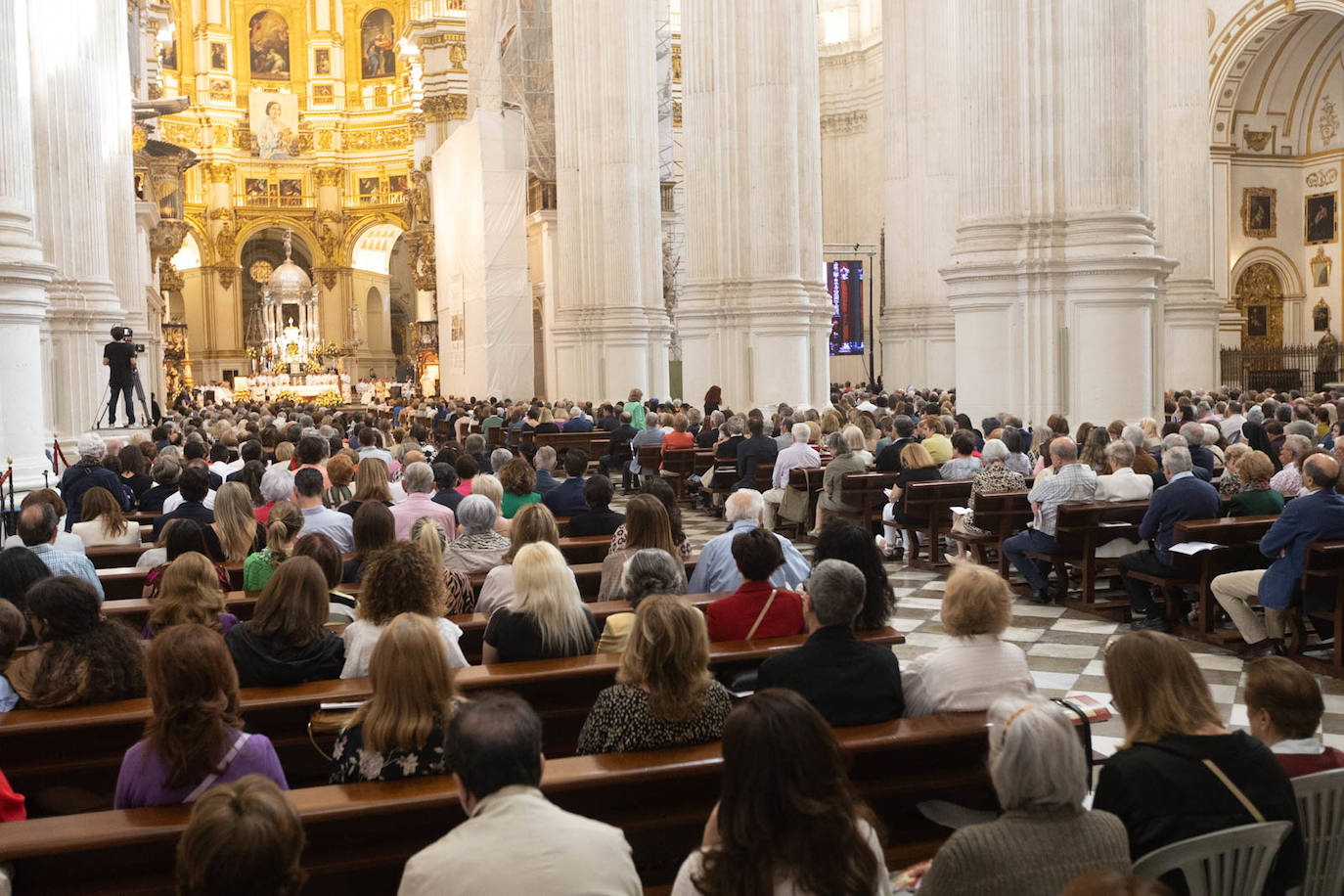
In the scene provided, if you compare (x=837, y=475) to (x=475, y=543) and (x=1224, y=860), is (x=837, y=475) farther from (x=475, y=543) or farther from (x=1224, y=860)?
(x=1224, y=860)

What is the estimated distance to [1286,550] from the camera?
24.0 feet

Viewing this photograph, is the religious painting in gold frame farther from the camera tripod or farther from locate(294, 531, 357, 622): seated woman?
locate(294, 531, 357, 622): seated woman

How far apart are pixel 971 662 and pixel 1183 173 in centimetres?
2037

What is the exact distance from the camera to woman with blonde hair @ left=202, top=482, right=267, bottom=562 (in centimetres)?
749

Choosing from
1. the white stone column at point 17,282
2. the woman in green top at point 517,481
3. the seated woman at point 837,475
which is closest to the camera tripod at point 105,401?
the white stone column at point 17,282

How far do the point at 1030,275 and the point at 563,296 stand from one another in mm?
14618

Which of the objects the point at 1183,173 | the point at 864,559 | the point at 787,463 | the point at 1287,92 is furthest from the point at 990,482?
the point at 1287,92

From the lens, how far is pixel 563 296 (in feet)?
87.2

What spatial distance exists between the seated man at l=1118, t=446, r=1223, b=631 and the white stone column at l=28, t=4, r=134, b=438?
12.2m

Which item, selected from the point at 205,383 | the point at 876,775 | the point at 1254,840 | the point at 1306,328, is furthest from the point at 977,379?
the point at 205,383

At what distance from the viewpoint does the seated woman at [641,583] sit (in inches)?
207

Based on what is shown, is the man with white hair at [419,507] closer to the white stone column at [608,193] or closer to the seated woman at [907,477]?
the seated woman at [907,477]

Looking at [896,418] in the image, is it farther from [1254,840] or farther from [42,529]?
[1254,840]

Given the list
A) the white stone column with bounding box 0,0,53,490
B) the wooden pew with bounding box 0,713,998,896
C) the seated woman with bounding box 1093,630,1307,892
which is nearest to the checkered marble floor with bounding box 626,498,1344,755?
the wooden pew with bounding box 0,713,998,896
